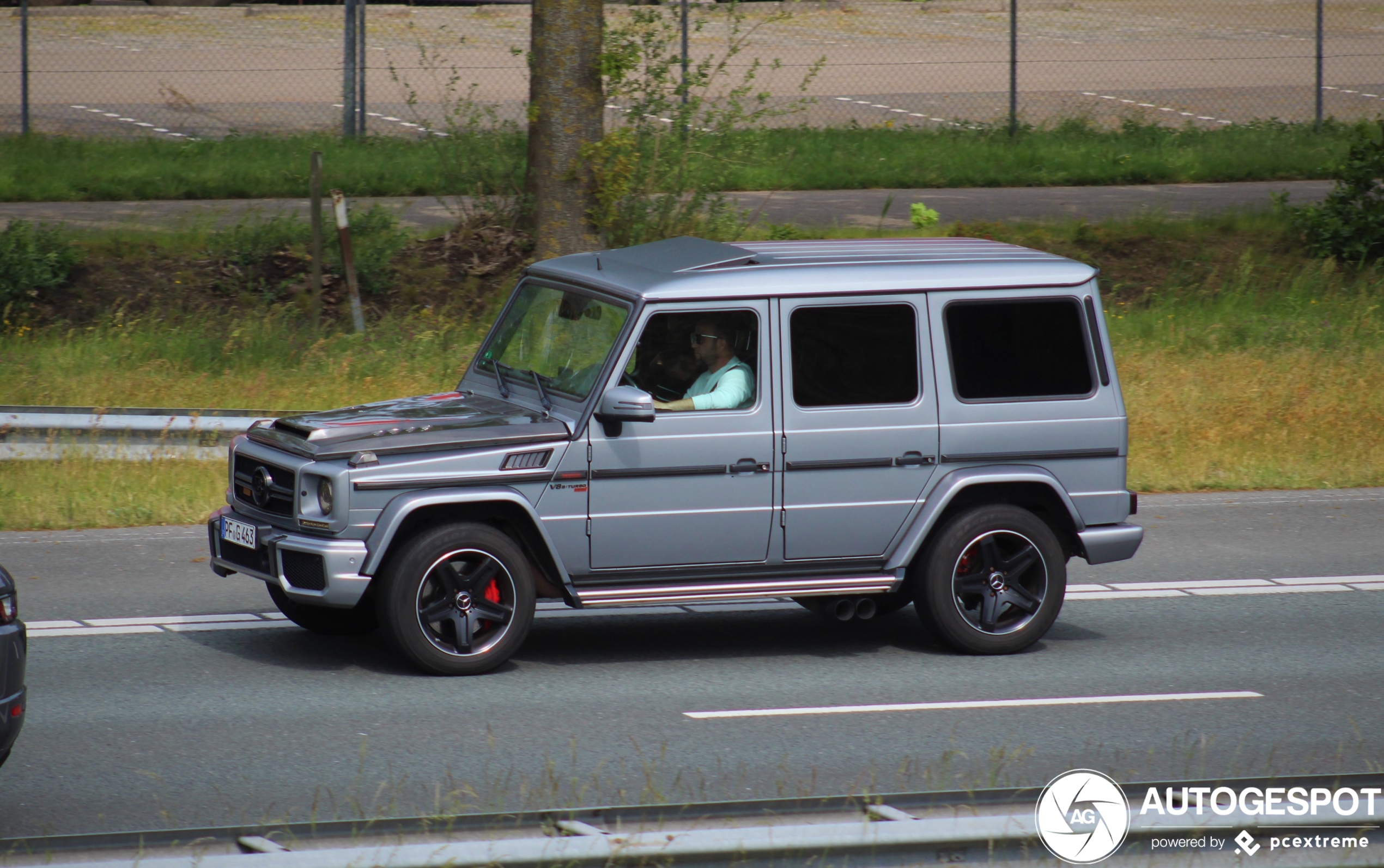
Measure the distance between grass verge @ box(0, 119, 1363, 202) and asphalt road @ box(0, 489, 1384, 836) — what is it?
8870mm

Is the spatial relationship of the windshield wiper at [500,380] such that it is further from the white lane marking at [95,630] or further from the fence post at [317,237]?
the fence post at [317,237]

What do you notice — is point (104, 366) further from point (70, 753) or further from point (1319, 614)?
point (1319, 614)

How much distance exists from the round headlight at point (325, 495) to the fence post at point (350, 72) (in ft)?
49.9

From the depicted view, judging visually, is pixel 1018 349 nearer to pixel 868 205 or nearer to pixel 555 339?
pixel 555 339

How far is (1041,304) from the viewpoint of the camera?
293 inches

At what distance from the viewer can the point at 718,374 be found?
23.5ft

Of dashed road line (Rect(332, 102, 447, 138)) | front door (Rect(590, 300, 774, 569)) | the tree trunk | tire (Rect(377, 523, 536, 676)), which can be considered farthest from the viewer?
dashed road line (Rect(332, 102, 447, 138))

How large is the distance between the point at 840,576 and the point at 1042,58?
27661 millimetres

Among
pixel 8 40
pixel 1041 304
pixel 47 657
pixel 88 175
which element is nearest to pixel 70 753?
pixel 47 657

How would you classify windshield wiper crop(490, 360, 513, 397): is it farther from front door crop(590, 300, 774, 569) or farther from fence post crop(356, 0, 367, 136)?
fence post crop(356, 0, 367, 136)

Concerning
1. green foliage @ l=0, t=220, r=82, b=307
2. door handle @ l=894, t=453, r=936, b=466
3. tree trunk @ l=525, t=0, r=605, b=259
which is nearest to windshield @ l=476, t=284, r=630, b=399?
door handle @ l=894, t=453, r=936, b=466

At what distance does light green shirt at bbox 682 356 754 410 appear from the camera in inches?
279

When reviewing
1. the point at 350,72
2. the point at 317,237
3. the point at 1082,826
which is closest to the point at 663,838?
the point at 1082,826

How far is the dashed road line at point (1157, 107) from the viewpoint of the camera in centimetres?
2689
